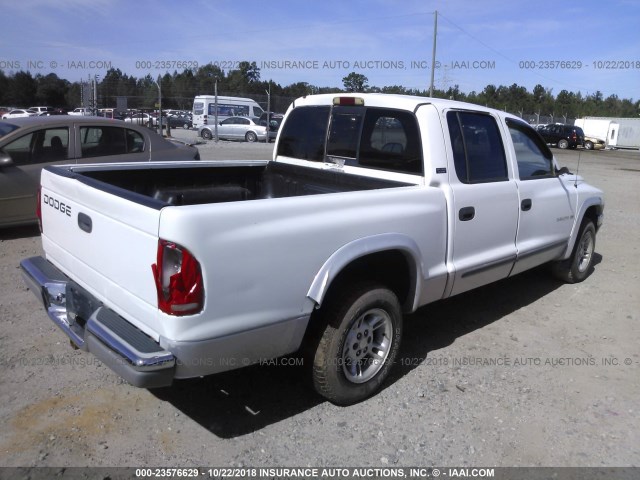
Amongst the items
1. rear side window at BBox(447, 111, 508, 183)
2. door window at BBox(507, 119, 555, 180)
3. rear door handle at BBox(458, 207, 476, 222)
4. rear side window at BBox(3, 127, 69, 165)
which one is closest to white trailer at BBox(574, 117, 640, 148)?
door window at BBox(507, 119, 555, 180)

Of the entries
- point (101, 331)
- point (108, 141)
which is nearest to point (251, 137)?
point (108, 141)

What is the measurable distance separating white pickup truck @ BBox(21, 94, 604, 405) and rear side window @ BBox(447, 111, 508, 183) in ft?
0.05

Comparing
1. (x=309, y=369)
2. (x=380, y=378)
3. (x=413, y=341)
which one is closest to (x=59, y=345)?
(x=309, y=369)

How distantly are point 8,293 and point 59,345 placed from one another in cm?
137

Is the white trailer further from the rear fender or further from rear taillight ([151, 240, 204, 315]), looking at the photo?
rear taillight ([151, 240, 204, 315])

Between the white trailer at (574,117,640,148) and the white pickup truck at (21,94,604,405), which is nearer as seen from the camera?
the white pickup truck at (21,94,604,405)

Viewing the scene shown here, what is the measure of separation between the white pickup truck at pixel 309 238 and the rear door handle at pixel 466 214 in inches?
0.6

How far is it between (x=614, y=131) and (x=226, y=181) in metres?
47.0

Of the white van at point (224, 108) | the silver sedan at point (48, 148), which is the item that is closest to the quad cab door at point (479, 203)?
the silver sedan at point (48, 148)

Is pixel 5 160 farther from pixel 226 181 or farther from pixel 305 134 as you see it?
pixel 305 134

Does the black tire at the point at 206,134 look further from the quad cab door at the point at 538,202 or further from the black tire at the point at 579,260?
the quad cab door at the point at 538,202

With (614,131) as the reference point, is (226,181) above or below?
below

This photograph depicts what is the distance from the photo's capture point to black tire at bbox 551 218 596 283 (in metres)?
5.84

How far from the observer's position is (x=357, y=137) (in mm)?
4250
